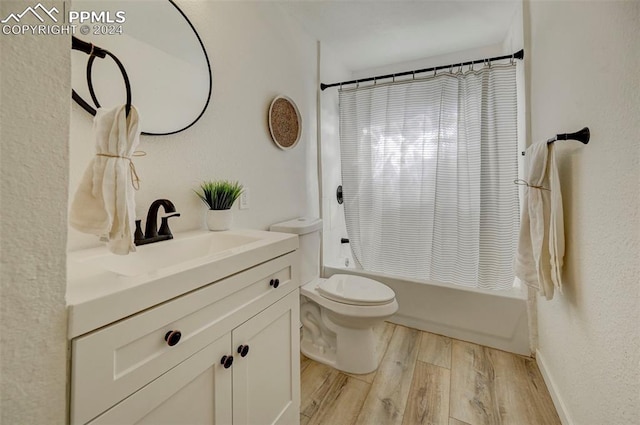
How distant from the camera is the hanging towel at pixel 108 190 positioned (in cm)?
60

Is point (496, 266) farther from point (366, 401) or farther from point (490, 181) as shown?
point (366, 401)

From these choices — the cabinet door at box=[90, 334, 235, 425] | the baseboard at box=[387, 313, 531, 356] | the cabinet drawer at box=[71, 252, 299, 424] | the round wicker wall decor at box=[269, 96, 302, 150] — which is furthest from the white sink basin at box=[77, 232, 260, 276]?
the baseboard at box=[387, 313, 531, 356]

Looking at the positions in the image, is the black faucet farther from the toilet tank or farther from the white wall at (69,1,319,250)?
the toilet tank

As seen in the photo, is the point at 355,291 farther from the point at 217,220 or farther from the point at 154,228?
the point at 154,228

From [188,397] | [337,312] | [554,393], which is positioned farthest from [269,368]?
[554,393]

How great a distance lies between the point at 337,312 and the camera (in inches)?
58.9

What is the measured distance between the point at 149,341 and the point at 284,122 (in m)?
1.54

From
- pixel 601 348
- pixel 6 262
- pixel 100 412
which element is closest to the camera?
pixel 6 262

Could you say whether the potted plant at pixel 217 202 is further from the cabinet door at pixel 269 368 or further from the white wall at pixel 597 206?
the white wall at pixel 597 206

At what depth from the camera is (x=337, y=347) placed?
1.60 m

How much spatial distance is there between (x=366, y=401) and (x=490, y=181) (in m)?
1.56

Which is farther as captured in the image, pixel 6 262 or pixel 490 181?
pixel 490 181

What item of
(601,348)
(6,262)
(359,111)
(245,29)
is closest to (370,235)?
(359,111)

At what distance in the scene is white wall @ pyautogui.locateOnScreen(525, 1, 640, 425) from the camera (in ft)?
2.40
